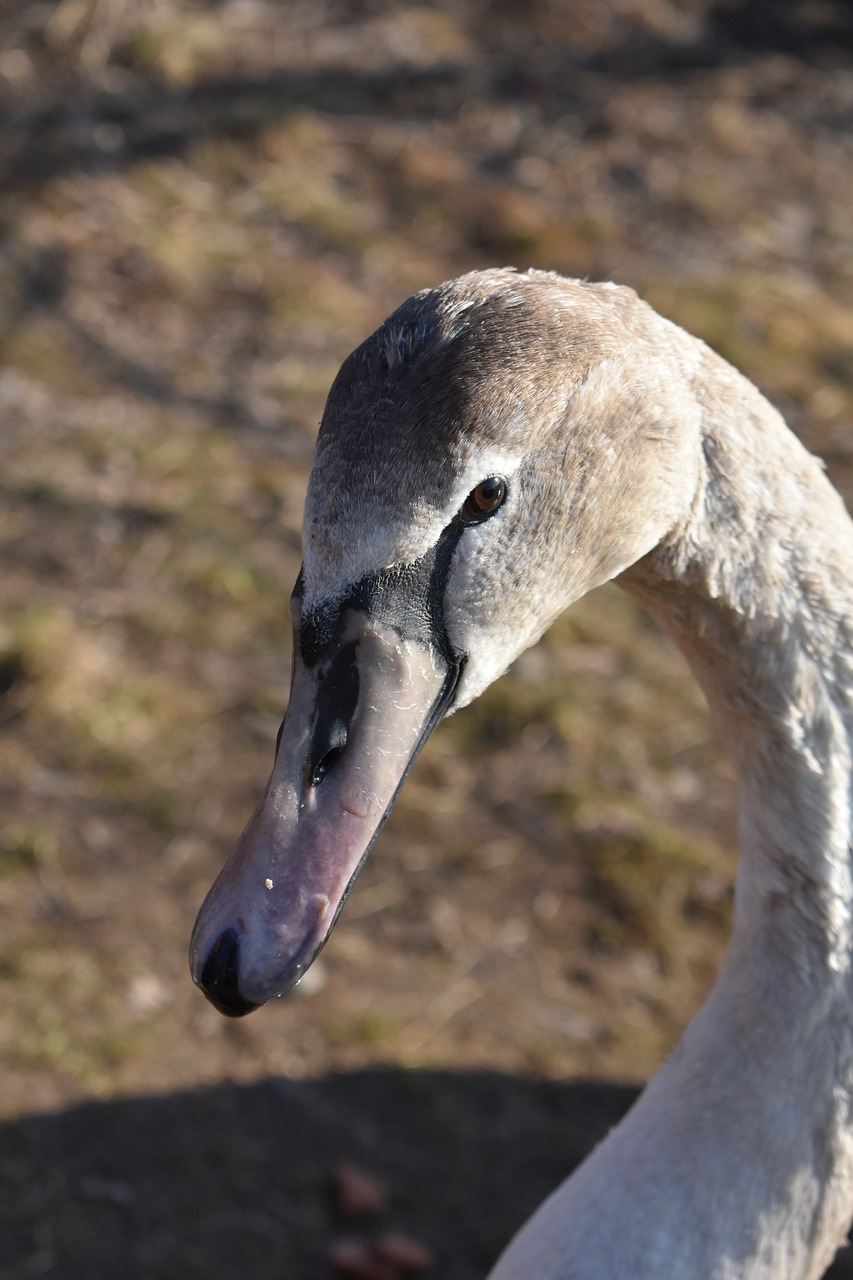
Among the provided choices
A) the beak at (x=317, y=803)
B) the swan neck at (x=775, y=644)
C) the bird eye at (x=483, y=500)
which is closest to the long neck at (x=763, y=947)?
the swan neck at (x=775, y=644)

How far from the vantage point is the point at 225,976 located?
182 cm

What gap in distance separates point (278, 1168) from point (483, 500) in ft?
7.36

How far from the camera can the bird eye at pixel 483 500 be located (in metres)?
1.95

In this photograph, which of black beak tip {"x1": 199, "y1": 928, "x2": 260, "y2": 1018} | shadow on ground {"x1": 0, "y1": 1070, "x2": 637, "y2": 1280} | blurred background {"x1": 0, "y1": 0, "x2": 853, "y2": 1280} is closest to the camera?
black beak tip {"x1": 199, "y1": 928, "x2": 260, "y2": 1018}

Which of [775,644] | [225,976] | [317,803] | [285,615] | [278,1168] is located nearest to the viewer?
[225,976]

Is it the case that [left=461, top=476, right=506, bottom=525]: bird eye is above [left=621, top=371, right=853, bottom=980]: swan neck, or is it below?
above

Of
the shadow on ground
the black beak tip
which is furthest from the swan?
the shadow on ground

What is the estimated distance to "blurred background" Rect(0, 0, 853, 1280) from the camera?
3.65 metres

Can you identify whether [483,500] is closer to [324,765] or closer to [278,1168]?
[324,765]

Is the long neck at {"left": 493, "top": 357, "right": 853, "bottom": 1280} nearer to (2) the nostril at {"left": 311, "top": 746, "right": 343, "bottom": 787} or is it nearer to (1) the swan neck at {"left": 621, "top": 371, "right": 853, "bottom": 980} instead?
(1) the swan neck at {"left": 621, "top": 371, "right": 853, "bottom": 980}

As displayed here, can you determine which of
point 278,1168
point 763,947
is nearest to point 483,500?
point 763,947

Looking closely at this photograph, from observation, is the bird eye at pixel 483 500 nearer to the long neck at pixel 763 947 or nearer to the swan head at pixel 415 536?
the swan head at pixel 415 536

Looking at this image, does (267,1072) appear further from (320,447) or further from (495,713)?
(320,447)

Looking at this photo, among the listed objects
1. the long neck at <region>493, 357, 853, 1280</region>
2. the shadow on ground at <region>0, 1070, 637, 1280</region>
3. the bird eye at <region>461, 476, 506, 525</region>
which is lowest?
the shadow on ground at <region>0, 1070, 637, 1280</region>
